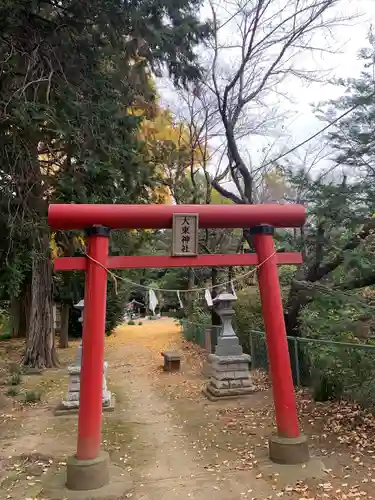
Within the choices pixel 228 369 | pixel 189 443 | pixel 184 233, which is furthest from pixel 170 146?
pixel 189 443

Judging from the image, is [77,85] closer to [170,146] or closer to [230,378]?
[230,378]

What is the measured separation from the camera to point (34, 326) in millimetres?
13484

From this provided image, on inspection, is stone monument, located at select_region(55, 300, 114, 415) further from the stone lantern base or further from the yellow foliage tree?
the yellow foliage tree

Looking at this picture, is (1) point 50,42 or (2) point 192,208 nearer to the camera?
(2) point 192,208

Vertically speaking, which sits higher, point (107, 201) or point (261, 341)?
point (107, 201)

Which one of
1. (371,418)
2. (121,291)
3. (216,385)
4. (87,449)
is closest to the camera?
(87,449)

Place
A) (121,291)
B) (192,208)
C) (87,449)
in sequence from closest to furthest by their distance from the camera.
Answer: (87,449) → (192,208) → (121,291)

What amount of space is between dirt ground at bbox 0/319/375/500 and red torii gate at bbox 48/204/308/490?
1.65ft

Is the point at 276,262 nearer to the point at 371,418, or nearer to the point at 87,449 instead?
the point at 371,418

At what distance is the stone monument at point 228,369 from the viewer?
938 cm

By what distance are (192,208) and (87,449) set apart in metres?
3.18

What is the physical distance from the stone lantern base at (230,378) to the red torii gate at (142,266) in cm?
397

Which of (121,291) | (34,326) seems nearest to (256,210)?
(34,326)

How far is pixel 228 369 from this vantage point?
31.5ft
